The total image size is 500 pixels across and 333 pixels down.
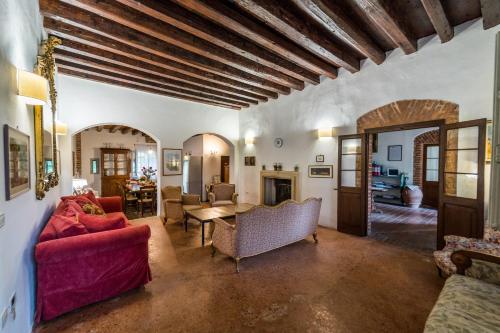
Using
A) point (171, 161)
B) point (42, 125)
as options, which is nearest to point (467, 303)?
point (42, 125)

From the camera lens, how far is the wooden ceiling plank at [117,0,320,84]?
2.43 meters

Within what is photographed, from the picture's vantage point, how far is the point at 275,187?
6469 mm

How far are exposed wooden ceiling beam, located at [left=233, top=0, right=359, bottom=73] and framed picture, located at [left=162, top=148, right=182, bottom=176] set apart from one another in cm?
403

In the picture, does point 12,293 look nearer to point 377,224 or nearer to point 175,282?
point 175,282

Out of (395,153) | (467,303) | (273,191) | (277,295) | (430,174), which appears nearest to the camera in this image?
(467,303)

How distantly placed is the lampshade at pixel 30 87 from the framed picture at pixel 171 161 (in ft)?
12.7

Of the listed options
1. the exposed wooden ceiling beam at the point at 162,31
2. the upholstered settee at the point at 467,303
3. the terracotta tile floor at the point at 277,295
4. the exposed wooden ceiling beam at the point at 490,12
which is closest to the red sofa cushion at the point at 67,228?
the terracotta tile floor at the point at 277,295

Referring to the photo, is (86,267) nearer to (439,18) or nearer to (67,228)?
(67,228)

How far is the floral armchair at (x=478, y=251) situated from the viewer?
6.04 feet

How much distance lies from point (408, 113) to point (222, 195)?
4.38m

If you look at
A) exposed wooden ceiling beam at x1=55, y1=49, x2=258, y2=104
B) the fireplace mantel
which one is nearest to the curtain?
the fireplace mantel

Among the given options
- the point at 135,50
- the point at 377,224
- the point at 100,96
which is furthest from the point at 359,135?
the point at 100,96

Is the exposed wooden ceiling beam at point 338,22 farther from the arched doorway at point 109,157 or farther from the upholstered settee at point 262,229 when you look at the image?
the arched doorway at point 109,157

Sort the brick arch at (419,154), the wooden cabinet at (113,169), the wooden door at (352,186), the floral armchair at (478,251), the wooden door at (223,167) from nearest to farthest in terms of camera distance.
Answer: the floral armchair at (478,251) < the wooden door at (352,186) < the brick arch at (419,154) < the wooden cabinet at (113,169) < the wooden door at (223,167)
